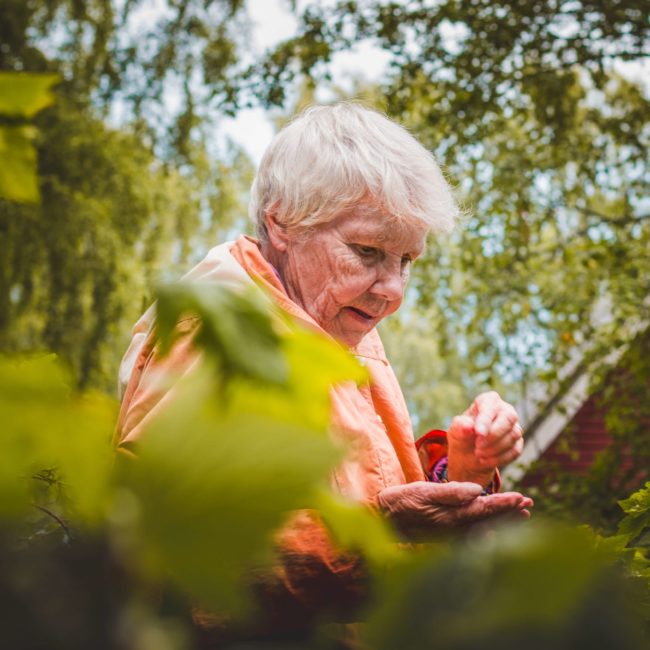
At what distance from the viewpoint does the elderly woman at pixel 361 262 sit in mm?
1663

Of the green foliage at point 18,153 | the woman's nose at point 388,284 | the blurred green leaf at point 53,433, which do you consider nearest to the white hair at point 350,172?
the woman's nose at point 388,284

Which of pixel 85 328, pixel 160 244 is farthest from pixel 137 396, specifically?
pixel 160 244

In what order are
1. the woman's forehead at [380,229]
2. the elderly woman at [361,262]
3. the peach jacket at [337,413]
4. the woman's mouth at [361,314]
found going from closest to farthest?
the peach jacket at [337,413] → the elderly woman at [361,262] → the woman's forehead at [380,229] → the woman's mouth at [361,314]

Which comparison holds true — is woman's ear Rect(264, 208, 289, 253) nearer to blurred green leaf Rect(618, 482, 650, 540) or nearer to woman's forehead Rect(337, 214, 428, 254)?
woman's forehead Rect(337, 214, 428, 254)

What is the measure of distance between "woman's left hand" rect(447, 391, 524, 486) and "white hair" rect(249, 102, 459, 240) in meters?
0.49

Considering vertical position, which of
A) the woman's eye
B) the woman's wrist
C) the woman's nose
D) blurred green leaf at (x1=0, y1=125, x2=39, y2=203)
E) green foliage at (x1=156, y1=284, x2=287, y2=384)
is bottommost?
the woman's wrist

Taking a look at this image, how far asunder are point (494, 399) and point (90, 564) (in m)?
1.54

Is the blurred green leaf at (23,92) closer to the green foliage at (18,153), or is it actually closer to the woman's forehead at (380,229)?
the green foliage at (18,153)

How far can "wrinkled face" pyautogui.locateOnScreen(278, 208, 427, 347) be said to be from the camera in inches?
78.4

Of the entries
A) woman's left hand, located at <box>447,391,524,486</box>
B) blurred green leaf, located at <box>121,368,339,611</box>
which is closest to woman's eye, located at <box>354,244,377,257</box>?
woman's left hand, located at <box>447,391,524,486</box>

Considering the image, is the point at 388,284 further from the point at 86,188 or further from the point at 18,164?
the point at 86,188

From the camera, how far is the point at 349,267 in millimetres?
2004

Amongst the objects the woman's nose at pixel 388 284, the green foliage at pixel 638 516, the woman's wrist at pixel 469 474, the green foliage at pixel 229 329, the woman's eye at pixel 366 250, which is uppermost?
the green foliage at pixel 229 329

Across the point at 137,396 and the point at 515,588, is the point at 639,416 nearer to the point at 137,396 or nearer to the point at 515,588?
the point at 137,396
